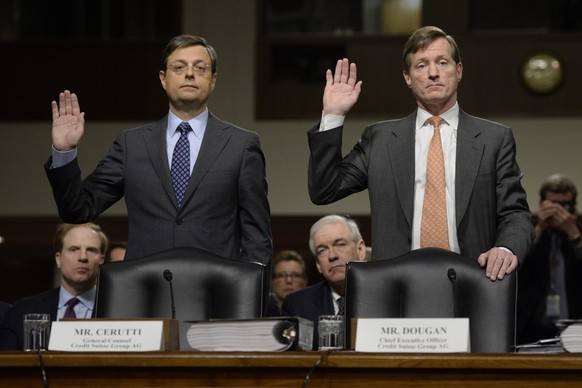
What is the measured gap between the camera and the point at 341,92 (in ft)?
10.5

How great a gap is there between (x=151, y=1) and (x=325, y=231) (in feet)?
14.5

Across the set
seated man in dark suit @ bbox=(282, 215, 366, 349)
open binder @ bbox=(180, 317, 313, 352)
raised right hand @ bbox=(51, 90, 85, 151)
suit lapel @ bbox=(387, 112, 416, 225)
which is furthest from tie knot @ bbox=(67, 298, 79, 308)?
open binder @ bbox=(180, 317, 313, 352)

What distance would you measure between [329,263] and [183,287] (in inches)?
55.1

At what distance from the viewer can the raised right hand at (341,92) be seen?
315 centimetres

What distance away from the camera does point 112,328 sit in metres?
2.35

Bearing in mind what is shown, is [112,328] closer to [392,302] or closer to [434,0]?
[392,302]

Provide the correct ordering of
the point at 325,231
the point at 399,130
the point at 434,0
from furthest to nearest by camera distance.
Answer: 1. the point at 434,0
2. the point at 325,231
3. the point at 399,130

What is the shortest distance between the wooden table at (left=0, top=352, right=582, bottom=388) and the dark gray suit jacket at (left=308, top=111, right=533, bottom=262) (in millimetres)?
921

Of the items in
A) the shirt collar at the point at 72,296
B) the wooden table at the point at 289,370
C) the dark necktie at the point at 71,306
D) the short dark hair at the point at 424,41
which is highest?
the short dark hair at the point at 424,41

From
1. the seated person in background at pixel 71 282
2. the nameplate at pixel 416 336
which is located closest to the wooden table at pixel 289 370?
the nameplate at pixel 416 336

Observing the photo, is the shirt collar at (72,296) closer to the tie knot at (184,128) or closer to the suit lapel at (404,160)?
the tie knot at (184,128)

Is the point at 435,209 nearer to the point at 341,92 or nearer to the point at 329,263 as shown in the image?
the point at 341,92

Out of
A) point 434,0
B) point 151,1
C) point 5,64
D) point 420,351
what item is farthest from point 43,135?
point 420,351

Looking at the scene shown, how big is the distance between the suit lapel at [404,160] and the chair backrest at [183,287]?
18.4 inches
